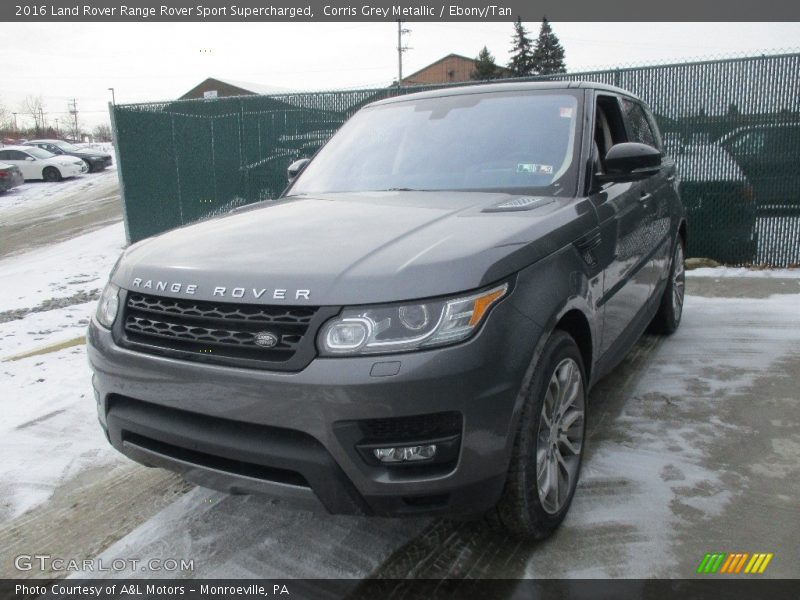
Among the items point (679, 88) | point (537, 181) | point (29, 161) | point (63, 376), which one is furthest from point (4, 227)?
point (537, 181)

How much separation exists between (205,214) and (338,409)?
967 cm

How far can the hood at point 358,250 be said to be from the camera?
2.03 m

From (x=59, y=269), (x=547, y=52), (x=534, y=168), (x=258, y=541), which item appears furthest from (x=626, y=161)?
(x=547, y=52)

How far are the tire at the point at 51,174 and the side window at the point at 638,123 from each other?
26898mm

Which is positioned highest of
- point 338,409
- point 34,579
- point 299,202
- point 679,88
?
point 679,88

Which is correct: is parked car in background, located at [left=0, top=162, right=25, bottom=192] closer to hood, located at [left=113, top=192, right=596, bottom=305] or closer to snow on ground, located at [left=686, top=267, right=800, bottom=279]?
snow on ground, located at [left=686, top=267, right=800, bottom=279]

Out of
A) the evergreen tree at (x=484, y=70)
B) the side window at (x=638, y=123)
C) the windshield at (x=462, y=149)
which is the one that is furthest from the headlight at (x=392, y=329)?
the evergreen tree at (x=484, y=70)

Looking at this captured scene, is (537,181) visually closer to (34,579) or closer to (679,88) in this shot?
(34,579)

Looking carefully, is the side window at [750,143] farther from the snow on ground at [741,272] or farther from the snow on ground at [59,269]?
the snow on ground at [59,269]

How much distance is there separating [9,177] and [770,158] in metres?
24.0

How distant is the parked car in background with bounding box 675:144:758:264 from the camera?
7.69 m

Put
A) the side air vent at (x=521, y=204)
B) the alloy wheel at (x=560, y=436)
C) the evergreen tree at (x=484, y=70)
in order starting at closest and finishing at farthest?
the alloy wheel at (x=560, y=436) → the side air vent at (x=521, y=204) → the evergreen tree at (x=484, y=70)

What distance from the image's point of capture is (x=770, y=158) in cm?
754

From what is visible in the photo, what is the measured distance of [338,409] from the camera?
1.94 m
